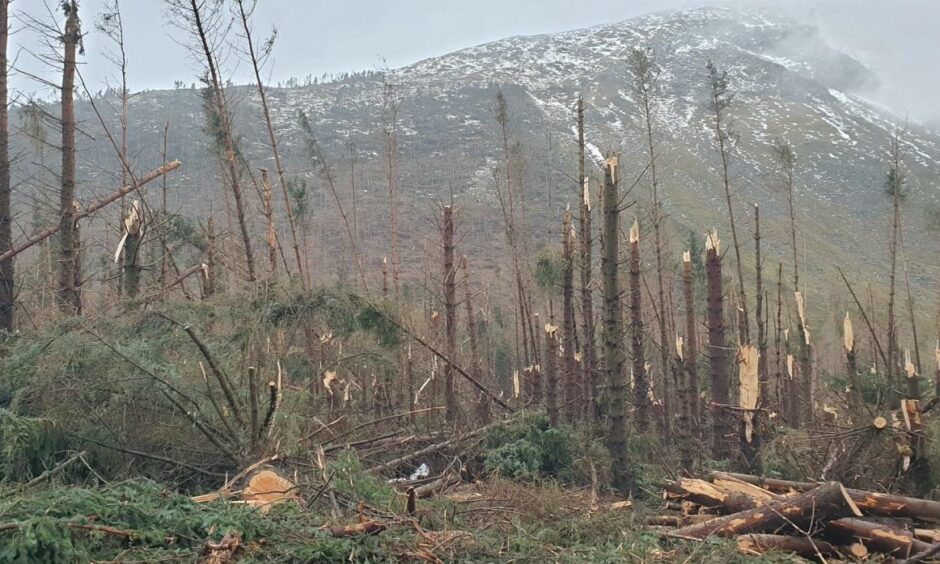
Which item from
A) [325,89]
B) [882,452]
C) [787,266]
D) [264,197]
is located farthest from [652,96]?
[325,89]

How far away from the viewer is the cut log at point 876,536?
196 inches

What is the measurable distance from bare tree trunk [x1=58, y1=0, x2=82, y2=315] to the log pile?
344 inches

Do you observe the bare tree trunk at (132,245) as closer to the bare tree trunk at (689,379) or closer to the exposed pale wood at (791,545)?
the exposed pale wood at (791,545)

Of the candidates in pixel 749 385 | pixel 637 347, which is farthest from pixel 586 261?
pixel 749 385

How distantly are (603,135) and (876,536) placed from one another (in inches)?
3955

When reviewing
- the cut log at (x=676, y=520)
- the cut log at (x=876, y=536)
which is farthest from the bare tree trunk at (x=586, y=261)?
the cut log at (x=876, y=536)

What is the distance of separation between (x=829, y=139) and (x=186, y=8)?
126m

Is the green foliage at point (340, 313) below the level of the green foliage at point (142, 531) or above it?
above

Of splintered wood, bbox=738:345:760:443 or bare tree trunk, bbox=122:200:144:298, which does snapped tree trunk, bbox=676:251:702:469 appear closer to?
splintered wood, bbox=738:345:760:443

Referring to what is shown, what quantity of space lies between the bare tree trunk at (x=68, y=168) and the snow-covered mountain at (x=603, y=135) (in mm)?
36961

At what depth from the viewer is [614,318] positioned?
9.42 m

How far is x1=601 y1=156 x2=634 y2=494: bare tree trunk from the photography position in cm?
947

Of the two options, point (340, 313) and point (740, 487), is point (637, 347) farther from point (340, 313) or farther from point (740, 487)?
point (740, 487)

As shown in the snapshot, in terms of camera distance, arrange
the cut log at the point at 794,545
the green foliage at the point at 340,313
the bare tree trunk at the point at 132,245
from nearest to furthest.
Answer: the cut log at the point at 794,545, the green foliage at the point at 340,313, the bare tree trunk at the point at 132,245
